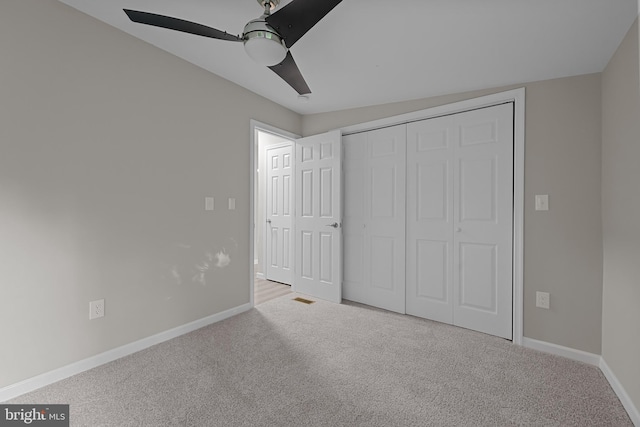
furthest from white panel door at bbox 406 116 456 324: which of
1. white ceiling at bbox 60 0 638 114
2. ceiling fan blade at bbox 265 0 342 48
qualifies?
ceiling fan blade at bbox 265 0 342 48

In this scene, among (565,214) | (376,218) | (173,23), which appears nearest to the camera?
(173,23)

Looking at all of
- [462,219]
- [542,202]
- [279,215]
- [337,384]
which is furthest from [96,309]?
[542,202]

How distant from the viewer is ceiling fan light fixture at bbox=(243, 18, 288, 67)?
153cm

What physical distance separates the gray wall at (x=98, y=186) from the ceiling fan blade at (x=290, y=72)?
1.08m

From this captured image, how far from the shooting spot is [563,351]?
240 centimetres

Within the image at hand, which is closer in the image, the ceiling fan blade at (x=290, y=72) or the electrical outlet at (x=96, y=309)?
the ceiling fan blade at (x=290, y=72)

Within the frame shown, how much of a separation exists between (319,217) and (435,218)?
137 cm

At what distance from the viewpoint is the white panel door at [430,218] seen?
2.97m

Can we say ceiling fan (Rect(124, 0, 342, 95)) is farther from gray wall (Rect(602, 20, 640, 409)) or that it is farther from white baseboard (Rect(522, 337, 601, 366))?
white baseboard (Rect(522, 337, 601, 366))

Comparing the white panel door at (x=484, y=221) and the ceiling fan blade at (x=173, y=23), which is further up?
the ceiling fan blade at (x=173, y=23)

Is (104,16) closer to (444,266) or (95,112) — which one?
(95,112)

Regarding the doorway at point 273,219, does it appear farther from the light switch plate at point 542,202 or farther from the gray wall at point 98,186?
the light switch plate at point 542,202

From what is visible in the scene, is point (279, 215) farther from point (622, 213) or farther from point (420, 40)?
point (622, 213)

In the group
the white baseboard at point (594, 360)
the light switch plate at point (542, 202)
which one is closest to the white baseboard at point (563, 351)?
the white baseboard at point (594, 360)
